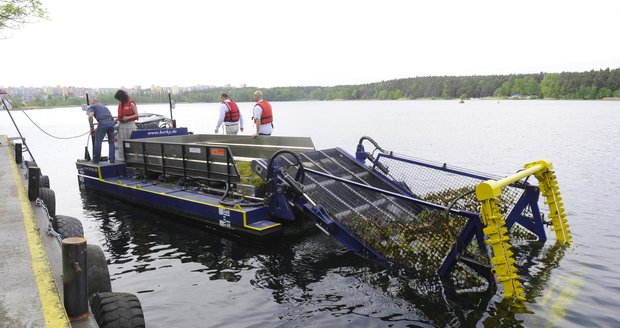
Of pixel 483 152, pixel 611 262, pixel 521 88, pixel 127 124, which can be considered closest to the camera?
pixel 611 262

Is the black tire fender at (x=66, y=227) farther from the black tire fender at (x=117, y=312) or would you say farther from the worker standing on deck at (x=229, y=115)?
the worker standing on deck at (x=229, y=115)

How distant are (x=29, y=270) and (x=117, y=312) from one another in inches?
34.9

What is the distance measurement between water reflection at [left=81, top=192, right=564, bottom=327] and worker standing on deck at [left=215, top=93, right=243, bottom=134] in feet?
13.5

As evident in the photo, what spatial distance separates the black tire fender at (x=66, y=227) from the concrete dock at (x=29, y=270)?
0.42m

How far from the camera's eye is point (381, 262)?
677 cm

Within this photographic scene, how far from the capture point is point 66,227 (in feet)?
22.1

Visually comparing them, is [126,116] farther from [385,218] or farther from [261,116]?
[385,218]

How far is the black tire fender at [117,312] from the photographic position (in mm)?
4027

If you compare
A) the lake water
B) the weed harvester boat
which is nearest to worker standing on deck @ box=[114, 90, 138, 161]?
the weed harvester boat

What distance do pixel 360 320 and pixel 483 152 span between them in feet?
73.1

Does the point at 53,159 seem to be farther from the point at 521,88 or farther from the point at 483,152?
the point at 521,88

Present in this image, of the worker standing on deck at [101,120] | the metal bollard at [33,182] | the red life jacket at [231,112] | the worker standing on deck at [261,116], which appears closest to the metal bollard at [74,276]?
the metal bollard at [33,182]

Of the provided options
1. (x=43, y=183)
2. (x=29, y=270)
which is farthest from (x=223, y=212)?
(x=43, y=183)

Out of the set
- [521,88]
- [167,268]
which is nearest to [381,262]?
[167,268]
